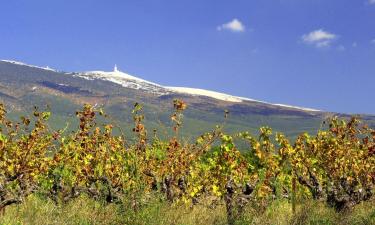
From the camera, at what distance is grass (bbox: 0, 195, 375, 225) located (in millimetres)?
13672

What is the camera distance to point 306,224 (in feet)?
48.8

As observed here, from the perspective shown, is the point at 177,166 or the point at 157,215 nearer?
the point at 157,215

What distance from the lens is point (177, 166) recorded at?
1967cm

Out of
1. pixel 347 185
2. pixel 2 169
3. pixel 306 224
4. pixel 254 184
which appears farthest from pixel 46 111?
pixel 347 185

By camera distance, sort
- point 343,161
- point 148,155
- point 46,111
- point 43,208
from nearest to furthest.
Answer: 1. point 43,208
2. point 46,111
3. point 148,155
4. point 343,161

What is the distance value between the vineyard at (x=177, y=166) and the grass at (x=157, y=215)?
267 millimetres

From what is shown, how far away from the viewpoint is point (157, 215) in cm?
1372

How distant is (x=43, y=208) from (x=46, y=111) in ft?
15.0

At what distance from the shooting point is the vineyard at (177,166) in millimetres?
17614

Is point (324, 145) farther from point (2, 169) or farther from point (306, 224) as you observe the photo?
point (2, 169)

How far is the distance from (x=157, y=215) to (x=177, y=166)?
600 centimetres

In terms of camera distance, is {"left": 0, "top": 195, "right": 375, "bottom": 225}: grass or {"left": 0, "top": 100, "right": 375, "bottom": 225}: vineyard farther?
{"left": 0, "top": 100, "right": 375, "bottom": 225}: vineyard

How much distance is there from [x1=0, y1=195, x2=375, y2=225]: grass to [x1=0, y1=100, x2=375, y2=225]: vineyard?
0.27 metres

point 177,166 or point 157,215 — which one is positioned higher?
point 177,166
